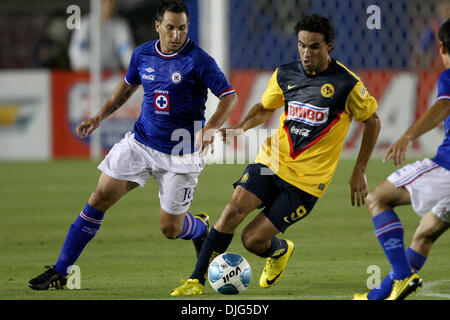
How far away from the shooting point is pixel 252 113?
6750mm

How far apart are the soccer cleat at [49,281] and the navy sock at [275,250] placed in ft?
4.94

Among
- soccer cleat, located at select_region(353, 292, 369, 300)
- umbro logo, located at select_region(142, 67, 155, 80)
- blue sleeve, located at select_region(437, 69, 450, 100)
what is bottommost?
soccer cleat, located at select_region(353, 292, 369, 300)

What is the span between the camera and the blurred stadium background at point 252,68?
15.9 metres

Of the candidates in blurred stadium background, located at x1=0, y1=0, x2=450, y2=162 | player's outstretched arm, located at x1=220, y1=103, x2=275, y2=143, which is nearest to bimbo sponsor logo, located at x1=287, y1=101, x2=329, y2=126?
player's outstretched arm, located at x1=220, y1=103, x2=275, y2=143

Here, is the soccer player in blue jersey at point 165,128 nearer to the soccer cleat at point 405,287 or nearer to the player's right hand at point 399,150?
the player's right hand at point 399,150

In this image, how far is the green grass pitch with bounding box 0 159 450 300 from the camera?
20.6 feet

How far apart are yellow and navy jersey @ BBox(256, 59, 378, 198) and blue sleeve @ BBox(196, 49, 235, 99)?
46 centimetres

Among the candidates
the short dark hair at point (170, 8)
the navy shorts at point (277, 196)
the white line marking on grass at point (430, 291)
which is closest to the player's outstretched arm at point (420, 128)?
the white line marking on grass at point (430, 291)

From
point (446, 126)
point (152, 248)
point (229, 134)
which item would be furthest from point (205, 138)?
point (152, 248)

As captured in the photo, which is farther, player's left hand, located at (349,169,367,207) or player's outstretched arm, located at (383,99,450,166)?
player's left hand, located at (349,169,367,207)

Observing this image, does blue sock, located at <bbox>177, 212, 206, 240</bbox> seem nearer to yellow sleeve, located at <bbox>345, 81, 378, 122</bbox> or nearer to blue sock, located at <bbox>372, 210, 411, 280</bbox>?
yellow sleeve, located at <bbox>345, 81, 378, 122</bbox>

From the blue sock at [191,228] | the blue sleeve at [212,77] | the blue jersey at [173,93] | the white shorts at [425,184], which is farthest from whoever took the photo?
the blue sock at [191,228]

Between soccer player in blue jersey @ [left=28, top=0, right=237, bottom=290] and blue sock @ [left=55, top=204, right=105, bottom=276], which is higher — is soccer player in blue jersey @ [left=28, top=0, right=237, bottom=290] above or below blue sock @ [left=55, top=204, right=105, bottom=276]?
above
